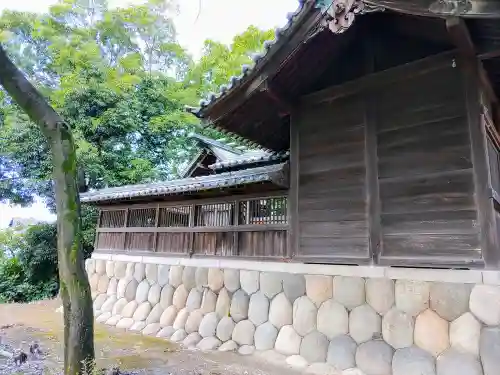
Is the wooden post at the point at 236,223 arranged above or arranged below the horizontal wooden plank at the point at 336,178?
below

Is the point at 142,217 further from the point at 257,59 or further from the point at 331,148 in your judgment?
the point at 257,59

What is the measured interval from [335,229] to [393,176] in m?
1.14

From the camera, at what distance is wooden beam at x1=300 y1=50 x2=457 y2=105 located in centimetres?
459

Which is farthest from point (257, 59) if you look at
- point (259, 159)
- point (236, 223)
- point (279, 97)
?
point (259, 159)

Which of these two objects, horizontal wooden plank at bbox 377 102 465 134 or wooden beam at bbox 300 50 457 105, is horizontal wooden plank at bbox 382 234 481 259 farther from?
wooden beam at bbox 300 50 457 105

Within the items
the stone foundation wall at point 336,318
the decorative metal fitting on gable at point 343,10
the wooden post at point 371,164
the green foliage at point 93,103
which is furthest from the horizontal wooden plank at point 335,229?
the green foliage at point 93,103

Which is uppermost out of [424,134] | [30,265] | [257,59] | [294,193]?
[257,59]

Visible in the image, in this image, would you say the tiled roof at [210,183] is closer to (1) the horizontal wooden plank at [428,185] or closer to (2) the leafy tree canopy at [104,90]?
(1) the horizontal wooden plank at [428,185]

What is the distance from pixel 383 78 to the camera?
5.05 meters

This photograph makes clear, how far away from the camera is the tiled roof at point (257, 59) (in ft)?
14.4

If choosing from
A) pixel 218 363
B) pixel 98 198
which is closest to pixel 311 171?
pixel 218 363

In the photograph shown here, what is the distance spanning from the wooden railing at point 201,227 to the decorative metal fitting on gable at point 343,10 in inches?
127

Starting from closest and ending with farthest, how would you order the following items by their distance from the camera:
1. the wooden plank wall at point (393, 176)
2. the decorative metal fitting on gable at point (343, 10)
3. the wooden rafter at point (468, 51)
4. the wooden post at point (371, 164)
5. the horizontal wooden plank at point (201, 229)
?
1. the wooden rafter at point (468, 51)
2. the decorative metal fitting on gable at point (343, 10)
3. the wooden plank wall at point (393, 176)
4. the wooden post at point (371, 164)
5. the horizontal wooden plank at point (201, 229)

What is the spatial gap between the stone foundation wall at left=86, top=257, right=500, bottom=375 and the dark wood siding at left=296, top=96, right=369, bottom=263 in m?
0.39
